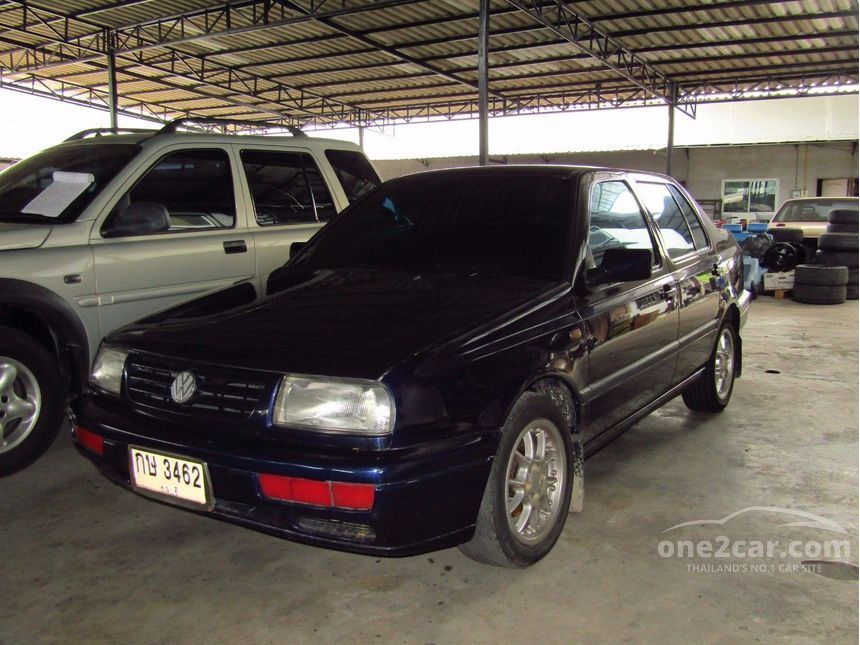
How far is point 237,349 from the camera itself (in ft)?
7.55

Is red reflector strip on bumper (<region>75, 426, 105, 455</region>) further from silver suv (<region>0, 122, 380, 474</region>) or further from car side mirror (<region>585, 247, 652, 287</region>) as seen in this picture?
car side mirror (<region>585, 247, 652, 287</region>)

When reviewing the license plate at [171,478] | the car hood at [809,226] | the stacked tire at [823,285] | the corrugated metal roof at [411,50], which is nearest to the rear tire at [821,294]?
the stacked tire at [823,285]

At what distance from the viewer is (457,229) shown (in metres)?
3.11

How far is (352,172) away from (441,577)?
3.27 meters

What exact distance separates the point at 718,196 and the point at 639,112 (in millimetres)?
3873

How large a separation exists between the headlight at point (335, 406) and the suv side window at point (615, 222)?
1274mm

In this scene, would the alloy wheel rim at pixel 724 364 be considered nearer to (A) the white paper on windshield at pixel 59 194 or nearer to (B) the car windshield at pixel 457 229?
(B) the car windshield at pixel 457 229

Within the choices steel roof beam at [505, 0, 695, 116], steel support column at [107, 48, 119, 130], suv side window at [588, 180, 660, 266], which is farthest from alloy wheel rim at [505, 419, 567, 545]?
steel support column at [107, 48, 119, 130]

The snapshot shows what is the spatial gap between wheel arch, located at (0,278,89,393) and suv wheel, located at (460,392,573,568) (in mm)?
2271

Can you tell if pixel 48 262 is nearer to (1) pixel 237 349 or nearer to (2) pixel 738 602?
Answer: (1) pixel 237 349

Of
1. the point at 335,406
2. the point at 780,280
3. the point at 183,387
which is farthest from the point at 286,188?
the point at 780,280

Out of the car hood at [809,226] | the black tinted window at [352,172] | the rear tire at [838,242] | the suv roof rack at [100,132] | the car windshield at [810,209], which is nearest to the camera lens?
the suv roof rack at [100,132]

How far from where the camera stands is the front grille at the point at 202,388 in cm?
221

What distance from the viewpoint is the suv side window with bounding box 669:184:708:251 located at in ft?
13.4
